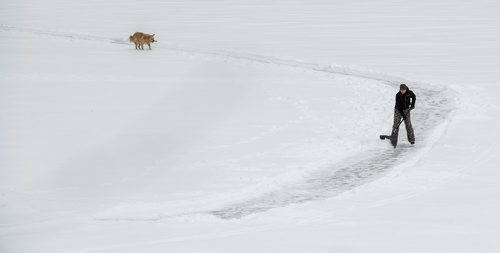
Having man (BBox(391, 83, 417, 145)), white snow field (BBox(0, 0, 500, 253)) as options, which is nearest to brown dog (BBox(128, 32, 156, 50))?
white snow field (BBox(0, 0, 500, 253))

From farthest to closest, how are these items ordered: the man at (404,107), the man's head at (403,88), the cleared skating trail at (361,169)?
the man at (404,107) < the man's head at (403,88) < the cleared skating trail at (361,169)

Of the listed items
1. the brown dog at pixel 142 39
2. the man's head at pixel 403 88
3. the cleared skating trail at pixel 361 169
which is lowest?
the cleared skating trail at pixel 361 169

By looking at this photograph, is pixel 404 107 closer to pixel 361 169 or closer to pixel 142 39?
pixel 361 169

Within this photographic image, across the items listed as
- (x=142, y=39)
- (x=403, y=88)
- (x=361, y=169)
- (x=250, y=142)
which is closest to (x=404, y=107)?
(x=403, y=88)

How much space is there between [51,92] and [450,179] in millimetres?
12405

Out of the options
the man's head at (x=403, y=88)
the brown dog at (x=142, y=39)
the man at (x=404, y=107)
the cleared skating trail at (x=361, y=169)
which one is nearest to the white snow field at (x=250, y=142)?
the cleared skating trail at (x=361, y=169)

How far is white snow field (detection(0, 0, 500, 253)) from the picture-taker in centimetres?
1330

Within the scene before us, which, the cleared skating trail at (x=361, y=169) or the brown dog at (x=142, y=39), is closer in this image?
the cleared skating trail at (x=361, y=169)

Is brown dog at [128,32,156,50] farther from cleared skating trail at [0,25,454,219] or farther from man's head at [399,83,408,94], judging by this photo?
man's head at [399,83,408,94]

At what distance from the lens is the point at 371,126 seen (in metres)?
20.3

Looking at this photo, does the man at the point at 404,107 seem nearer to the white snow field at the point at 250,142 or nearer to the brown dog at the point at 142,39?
the white snow field at the point at 250,142

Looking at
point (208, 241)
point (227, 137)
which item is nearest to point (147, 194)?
point (208, 241)

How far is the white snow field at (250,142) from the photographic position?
13.3m

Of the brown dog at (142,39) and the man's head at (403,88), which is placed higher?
the brown dog at (142,39)
